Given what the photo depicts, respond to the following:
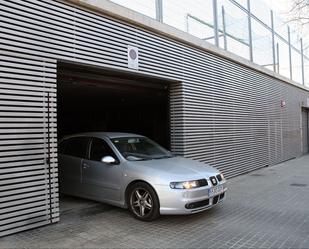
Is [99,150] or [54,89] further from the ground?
[54,89]

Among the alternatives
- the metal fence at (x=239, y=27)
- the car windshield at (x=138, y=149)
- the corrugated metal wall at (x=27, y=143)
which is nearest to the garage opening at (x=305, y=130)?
the metal fence at (x=239, y=27)

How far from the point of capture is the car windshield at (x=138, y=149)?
6.82 meters

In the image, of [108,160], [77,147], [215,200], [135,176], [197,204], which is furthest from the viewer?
[77,147]

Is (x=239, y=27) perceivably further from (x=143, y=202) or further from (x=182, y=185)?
(x=143, y=202)

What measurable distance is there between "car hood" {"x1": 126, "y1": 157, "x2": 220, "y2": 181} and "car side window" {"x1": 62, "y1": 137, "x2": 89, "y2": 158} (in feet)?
4.74

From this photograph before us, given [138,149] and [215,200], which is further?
[138,149]

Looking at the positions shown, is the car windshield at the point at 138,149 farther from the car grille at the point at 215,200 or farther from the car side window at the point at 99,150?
the car grille at the point at 215,200

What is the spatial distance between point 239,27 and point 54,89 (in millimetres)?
8775

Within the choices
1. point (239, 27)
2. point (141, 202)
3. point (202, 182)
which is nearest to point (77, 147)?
point (141, 202)

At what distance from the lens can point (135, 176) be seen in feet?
20.3

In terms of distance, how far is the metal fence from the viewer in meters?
9.02

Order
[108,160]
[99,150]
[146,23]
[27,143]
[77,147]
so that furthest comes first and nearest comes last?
[146,23]
[77,147]
[99,150]
[108,160]
[27,143]

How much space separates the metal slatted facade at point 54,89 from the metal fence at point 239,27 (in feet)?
2.03

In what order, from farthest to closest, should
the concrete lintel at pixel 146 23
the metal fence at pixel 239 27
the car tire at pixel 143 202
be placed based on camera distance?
the metal fence at pixel 239 27 < the concrete lintel at pixel 146 23 < the car tire at pixel 143 202
